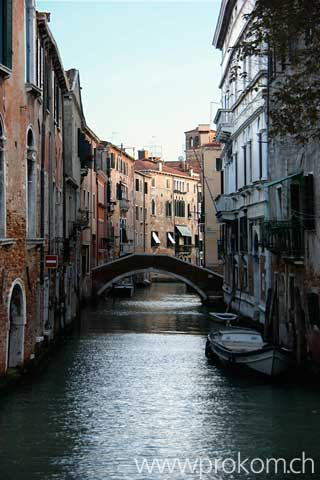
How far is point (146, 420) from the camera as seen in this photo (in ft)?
40.4

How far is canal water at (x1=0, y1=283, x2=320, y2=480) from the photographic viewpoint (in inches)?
383

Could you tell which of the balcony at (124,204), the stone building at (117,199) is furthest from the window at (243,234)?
the balcony at (124,204)

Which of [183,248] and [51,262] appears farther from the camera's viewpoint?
[183,248]

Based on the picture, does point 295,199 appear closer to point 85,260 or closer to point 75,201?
point 75,201

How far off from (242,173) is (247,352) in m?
12.0

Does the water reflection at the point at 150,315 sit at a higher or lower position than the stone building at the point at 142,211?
lower

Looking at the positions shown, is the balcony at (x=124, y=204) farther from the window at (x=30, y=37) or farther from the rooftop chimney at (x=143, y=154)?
the window at (x=30, y=37)

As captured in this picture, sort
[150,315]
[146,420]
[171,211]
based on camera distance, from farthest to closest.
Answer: [171,211] < [150,315] < [146,420]

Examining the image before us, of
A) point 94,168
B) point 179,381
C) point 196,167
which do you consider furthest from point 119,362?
point 196,167

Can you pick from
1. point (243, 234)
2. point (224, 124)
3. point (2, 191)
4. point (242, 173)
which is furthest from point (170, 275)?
point (2, 191)

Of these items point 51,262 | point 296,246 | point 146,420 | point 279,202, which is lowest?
point 146,420

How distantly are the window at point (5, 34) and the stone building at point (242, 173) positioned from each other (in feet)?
26.0

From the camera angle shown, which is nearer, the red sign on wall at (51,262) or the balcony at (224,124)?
the red sign on wall at (51,262)

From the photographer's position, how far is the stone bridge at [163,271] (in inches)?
1419
